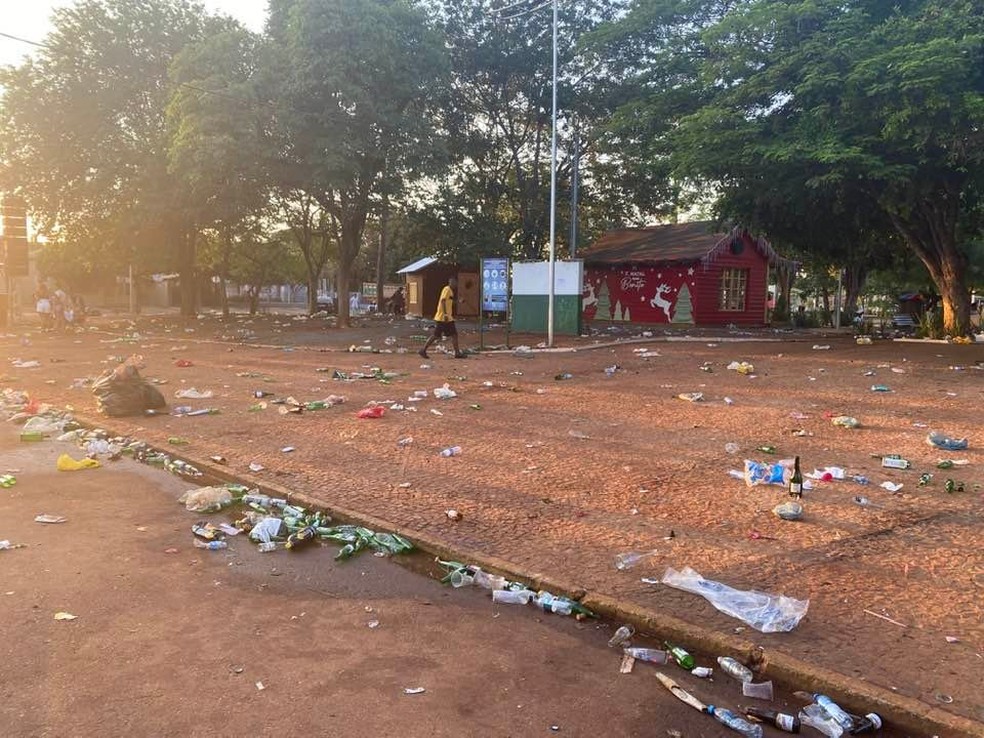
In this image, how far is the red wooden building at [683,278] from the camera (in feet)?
97.3

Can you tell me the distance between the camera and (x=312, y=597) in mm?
4105

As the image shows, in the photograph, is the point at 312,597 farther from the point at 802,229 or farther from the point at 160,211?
the point at 160,211

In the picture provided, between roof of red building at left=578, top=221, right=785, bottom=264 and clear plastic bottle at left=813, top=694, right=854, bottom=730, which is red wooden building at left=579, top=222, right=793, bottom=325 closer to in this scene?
roof of red building at left=578, top=221, right=785, bottom=264

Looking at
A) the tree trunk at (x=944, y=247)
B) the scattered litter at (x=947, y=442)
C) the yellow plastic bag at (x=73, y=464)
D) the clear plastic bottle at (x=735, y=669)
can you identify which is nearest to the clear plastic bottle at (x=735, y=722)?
the clear plastic bottle at (x=735, y=669)

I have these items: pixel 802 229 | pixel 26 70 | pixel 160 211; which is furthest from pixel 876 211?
pixel 26 70

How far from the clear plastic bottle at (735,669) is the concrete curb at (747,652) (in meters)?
0.05

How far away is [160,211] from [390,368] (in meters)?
16.7

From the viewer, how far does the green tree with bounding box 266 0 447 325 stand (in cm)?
2108

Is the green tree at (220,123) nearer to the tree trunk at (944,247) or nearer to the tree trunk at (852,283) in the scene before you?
the tree trunk at (944,247)

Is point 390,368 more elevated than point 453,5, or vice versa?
point 453,5

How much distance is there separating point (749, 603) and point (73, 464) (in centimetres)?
608

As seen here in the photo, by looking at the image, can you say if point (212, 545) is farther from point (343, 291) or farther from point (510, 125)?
point (510, 125)

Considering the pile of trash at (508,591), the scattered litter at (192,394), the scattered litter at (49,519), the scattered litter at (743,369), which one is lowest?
the pile of trash at (508,591)

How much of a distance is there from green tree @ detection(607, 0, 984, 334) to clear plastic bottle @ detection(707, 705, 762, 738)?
13313 millimetres
